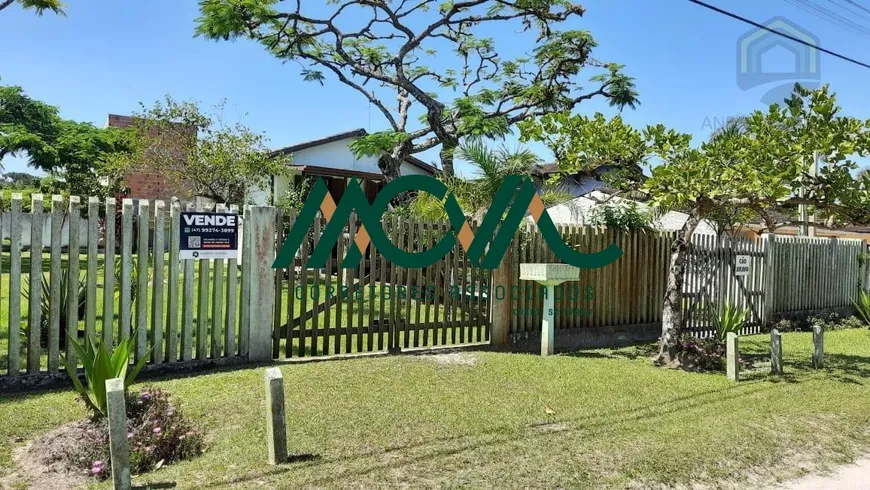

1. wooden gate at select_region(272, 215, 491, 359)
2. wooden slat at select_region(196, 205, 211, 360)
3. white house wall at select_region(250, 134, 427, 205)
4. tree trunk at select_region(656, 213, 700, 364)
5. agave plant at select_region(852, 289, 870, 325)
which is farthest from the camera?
white house wall at select_region(250, 134, 427, 205)

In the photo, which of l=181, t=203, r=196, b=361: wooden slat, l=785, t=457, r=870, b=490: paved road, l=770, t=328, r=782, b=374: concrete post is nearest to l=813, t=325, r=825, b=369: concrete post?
l=770, t=328, r=782, b=374: concrete post

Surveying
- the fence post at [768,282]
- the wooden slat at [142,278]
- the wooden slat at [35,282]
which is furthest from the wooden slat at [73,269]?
the fence post at [768,282]

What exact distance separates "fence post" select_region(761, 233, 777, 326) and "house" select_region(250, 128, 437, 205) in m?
11.1

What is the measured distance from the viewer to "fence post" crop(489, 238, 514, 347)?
29.2 ft

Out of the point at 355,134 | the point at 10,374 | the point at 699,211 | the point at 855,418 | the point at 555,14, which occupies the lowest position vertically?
the point at 855,418

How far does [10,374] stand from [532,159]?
26.7 feet

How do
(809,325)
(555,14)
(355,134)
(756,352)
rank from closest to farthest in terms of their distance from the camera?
(756,352)
(809,325)
(555,14)
(355,134)

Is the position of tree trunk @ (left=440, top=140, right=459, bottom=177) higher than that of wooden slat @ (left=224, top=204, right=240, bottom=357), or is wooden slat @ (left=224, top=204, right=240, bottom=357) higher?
tree trunk @ (left=440, top=140, right=459, bottom=177)

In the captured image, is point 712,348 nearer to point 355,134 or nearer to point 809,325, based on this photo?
point 809,325

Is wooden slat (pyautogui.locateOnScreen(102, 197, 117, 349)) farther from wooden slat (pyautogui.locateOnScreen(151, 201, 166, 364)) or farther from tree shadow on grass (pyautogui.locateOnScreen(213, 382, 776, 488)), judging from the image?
tree shadow on grass (pyautogui.locateOnScreen(213, 382, 776, 488))

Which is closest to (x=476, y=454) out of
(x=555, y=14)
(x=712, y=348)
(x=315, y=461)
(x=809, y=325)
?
(x=315, y=461)

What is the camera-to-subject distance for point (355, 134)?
23.1 metres

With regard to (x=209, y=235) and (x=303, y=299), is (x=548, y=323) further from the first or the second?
(x=209, y=235)

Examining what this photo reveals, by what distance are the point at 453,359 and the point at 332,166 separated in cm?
1613
